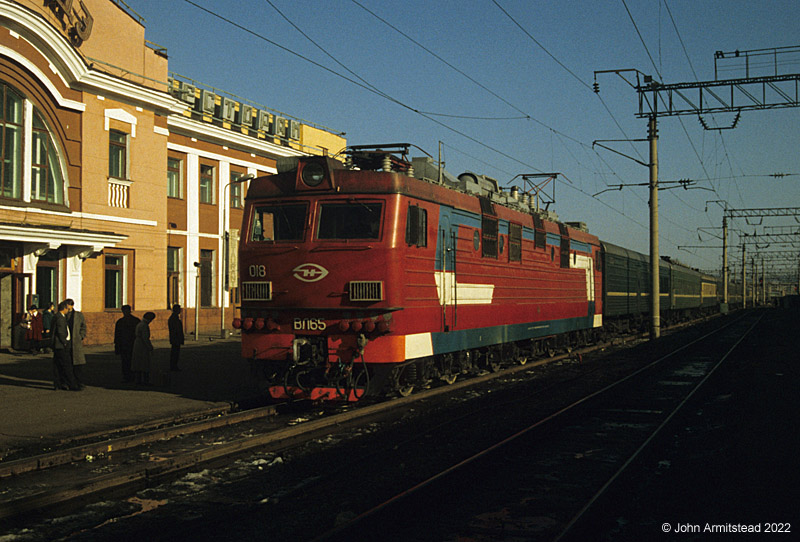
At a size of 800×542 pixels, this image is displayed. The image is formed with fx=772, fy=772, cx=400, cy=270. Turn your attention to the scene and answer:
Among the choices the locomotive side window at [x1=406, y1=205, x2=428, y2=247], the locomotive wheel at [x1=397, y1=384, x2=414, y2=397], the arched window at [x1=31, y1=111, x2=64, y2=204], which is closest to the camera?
the locomotive side window at [x1=406, y1=205, x2=428, y2=247]

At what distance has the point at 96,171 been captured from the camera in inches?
934

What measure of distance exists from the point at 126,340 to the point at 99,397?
8.10 feet

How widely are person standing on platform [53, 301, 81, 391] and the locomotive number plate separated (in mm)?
4817

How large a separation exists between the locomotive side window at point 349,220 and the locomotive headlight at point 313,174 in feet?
1.23

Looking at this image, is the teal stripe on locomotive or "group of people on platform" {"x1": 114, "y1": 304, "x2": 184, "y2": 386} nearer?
the teal stripe on locomotive

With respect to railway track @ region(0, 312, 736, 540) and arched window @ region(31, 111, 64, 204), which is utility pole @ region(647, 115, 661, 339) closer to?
railway track @ region(0, 312, 736, 540)

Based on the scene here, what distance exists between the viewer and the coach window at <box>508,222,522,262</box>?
16.0 m

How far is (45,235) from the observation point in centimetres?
2114

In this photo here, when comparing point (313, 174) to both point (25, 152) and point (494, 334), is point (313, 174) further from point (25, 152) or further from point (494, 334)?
point (25, 152)

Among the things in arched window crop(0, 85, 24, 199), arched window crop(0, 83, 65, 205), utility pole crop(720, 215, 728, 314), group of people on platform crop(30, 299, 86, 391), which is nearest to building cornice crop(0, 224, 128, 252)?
arched window crop(0, 83, 65, 205)

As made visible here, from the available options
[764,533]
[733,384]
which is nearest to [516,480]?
[764,533]

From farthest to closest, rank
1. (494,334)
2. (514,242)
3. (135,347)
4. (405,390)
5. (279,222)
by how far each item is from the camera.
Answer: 1. (514,242)
2. (494,334)
3. (135,347)
4. (405,390)
5. (279,222)

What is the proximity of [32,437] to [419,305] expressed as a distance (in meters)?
5.61

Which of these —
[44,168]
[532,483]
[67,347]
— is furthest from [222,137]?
[532,483]
